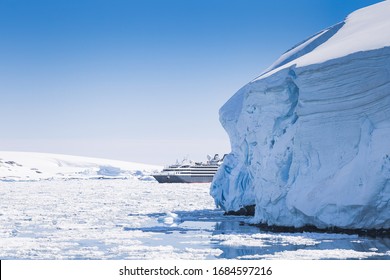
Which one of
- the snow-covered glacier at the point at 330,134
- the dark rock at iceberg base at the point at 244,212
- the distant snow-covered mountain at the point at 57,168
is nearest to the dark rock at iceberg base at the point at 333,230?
the snow-covered glacier at the point at 330,134

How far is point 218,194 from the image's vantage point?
80.7ft

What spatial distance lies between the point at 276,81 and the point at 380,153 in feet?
14.6

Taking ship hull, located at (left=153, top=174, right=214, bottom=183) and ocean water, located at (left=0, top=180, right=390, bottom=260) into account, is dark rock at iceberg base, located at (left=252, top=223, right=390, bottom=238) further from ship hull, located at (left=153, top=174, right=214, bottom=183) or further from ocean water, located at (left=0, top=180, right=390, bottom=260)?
ship hull, located at (left=153, top=174, right=214, bottom=183)

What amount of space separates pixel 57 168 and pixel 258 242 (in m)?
109

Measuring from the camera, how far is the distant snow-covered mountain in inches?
3875

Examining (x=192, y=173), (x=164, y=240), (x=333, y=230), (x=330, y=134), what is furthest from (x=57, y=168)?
(x=333, y=230)

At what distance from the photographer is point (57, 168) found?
120 m

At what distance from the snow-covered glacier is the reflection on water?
29.5 inches

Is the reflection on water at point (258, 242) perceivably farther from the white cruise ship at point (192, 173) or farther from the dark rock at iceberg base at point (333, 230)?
the white cruise ship at point (192, 173)

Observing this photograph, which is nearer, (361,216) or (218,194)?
(361,216)

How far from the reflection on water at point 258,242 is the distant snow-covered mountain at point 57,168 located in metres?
74.0

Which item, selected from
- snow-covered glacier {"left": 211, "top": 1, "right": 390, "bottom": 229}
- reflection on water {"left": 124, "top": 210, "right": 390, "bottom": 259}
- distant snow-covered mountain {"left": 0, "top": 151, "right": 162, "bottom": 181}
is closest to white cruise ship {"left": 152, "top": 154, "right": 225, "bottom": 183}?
distant snow-covered mountain {"left": 0, "top": 151, "right": 162, "bottom": 181}
